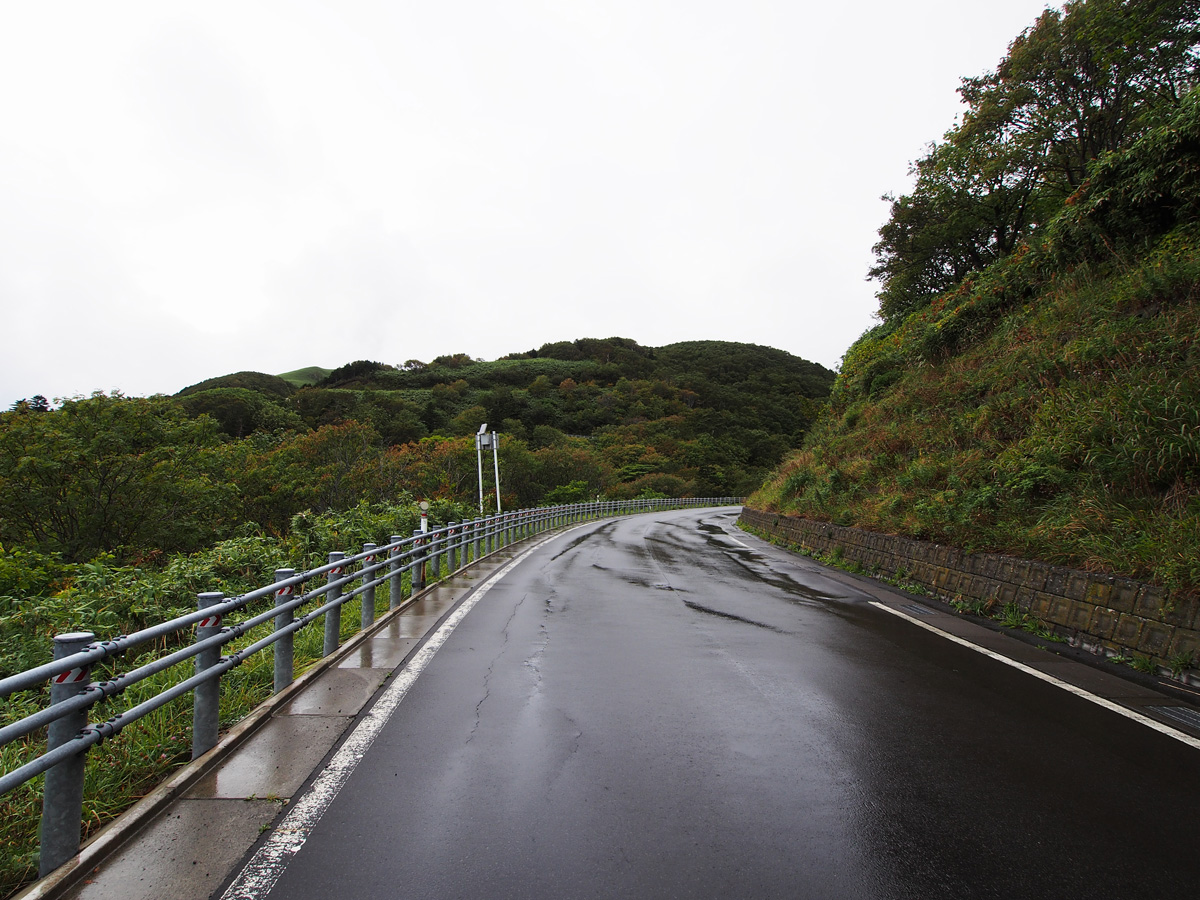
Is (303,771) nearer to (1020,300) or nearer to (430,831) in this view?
(430,831)

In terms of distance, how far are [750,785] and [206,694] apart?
3072 mm

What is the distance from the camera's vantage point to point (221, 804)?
3.31 meters

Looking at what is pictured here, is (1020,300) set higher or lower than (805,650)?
higher

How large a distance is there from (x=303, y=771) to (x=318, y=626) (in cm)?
402

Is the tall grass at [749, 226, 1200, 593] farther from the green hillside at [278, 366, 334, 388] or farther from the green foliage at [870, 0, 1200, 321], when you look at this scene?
the green hillside at [278, 366, 334, 388]

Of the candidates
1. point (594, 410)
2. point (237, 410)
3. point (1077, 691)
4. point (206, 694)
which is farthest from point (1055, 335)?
point (594, 410)

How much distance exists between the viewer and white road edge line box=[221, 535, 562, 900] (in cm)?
270

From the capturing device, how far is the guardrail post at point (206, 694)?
388cm

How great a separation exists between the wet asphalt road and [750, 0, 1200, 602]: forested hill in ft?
9.32

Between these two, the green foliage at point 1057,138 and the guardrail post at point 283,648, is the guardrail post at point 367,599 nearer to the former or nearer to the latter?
the guardrail post at point 283,648

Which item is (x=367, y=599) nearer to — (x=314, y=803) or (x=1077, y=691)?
(x=314, y=803)

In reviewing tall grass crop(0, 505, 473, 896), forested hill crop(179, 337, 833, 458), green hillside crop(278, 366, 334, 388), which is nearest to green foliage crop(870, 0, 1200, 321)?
tall grass crop(0, 505, 473, 896)

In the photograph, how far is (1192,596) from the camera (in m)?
5.63

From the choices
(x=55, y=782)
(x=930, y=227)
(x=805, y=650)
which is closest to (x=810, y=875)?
(x=55, y=782)
